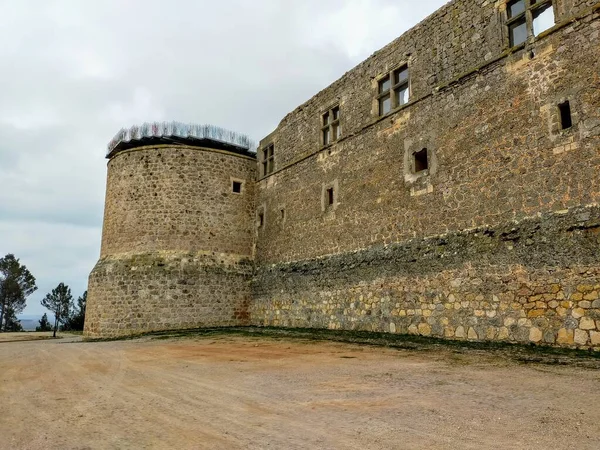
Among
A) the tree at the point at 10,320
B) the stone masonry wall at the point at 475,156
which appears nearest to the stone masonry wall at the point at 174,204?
the stone masonry wall at the point at 475,156

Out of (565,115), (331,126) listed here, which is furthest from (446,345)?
(331,126)

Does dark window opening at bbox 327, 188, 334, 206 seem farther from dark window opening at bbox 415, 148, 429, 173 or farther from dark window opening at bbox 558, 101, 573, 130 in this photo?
dark window opening at bbox 558, 101, 573, 130

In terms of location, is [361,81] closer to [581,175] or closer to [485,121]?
[485,121]

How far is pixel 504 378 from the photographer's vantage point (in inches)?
230

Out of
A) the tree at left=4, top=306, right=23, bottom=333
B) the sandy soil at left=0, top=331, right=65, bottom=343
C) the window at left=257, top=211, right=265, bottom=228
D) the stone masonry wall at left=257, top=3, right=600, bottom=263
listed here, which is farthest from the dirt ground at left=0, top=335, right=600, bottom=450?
the tree at left=4, top=306, right=23, bottom=333

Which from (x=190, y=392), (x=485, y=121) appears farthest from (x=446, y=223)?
(x=190, y=392)

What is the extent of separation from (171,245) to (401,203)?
948cm

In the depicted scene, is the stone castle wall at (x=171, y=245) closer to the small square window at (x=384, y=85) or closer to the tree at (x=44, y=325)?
the small square window at (x=384, y=85)

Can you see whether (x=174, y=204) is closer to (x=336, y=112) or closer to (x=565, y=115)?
(x=336, y=112)

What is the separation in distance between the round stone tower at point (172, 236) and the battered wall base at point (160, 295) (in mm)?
37

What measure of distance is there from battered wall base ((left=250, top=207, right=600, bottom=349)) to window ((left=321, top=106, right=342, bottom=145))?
4.27 meters

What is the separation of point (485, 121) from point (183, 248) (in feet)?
38.9

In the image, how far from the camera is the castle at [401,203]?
873cm

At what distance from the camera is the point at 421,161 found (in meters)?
12.2
